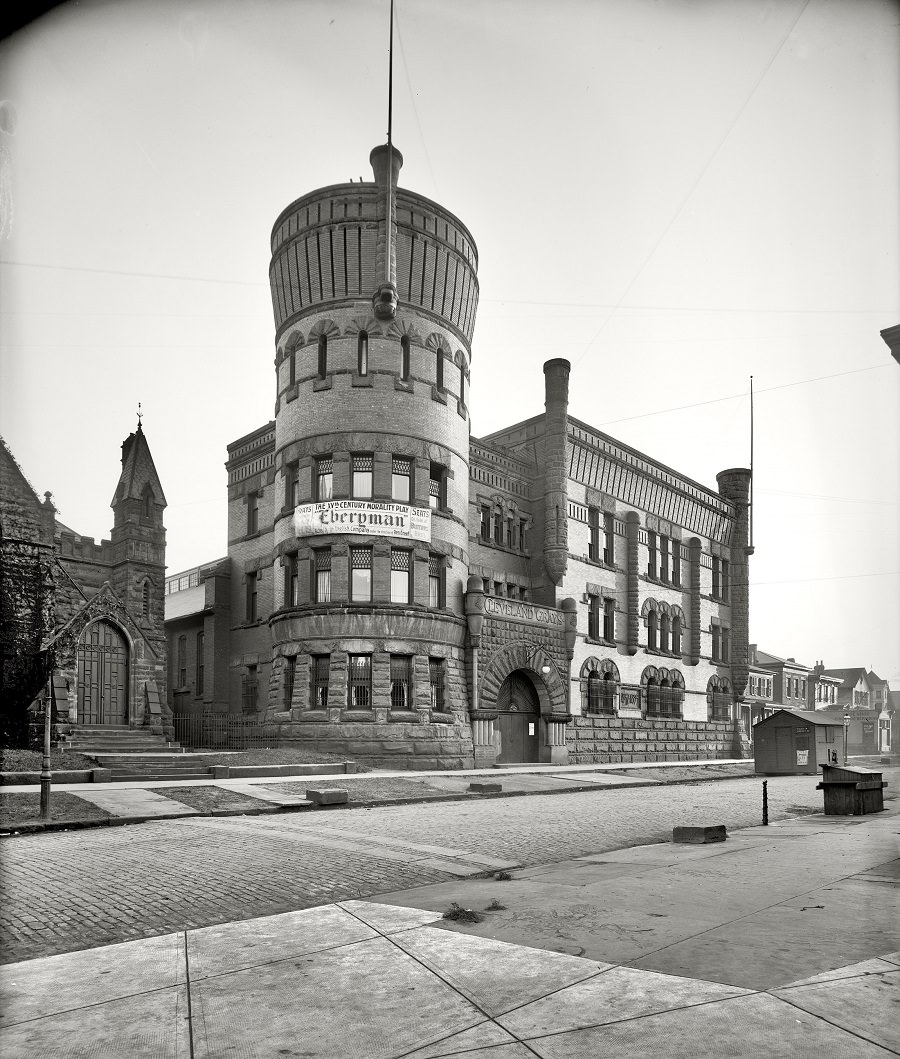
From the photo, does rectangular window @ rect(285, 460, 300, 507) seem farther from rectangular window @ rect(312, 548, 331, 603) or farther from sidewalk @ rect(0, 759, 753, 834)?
sidewalk @ rect(0, 759, 753, 834)

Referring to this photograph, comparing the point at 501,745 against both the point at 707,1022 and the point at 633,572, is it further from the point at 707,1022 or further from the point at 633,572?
the point at 707,1022

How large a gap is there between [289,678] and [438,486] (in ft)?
27.9

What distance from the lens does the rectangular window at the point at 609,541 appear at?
43.9 m

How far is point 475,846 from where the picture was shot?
13.1 meters

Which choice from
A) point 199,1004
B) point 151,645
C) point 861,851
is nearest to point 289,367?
point 151,645

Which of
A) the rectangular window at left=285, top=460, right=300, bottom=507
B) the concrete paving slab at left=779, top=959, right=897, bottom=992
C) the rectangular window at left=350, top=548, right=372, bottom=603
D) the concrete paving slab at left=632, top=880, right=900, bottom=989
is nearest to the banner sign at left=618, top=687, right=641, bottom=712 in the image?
the rectangular window at left=350, top=548, right=372, bottom=603

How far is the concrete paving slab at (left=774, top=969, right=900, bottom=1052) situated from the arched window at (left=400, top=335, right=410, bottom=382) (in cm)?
2859

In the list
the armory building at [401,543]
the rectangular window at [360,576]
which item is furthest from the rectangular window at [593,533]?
the rectangular window at [360,576]

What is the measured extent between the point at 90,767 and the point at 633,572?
27.9 m

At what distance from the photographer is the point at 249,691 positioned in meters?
37.6

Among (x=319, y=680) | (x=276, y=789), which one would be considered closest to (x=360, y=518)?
(x=319, y=680)

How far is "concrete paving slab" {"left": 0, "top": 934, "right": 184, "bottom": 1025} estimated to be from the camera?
580 cm

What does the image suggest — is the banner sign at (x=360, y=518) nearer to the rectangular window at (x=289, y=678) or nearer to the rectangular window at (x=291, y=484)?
the rectangular window at (x=291, y=484)

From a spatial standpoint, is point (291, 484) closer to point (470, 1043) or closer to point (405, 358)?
point (405, 358)
